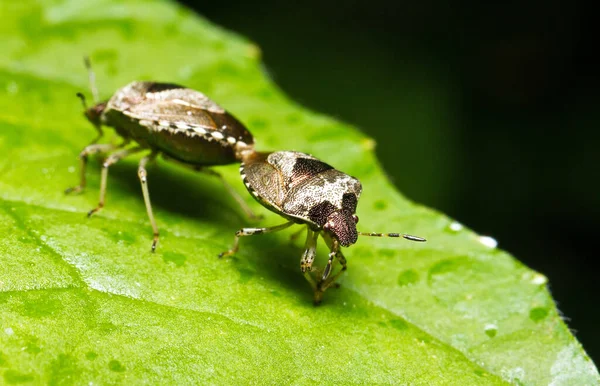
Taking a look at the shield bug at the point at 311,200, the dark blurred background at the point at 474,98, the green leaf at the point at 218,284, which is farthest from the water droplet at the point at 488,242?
the dark blurred background at the point at 474,98

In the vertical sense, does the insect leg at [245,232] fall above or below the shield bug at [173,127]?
below

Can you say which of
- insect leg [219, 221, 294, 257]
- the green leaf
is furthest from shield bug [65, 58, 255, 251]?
insect leg [219, 221, 294, 257]

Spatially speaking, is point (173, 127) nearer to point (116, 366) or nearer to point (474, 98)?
point (116, 366)

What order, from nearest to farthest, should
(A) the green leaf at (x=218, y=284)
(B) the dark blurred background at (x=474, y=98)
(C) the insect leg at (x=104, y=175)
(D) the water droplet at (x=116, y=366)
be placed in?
(D) the water droplet at (x=116, y=366) → (A) the green leaf at (x=218, y=284) → (C) the insect leg at (x=104, y=175) → (B) the dark blurred background at (x=474, y=98)

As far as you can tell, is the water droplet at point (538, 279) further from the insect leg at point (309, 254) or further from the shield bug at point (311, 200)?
the insect leg at point (309, 254)

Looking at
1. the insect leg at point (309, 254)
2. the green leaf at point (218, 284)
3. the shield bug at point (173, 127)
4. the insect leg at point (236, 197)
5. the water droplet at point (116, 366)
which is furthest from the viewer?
the insect leg at point (236, 197)

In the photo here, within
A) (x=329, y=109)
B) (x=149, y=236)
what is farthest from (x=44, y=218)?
(x=329, y=109)

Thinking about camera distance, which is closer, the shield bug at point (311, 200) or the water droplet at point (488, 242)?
the shield bug at point (311, 200)
